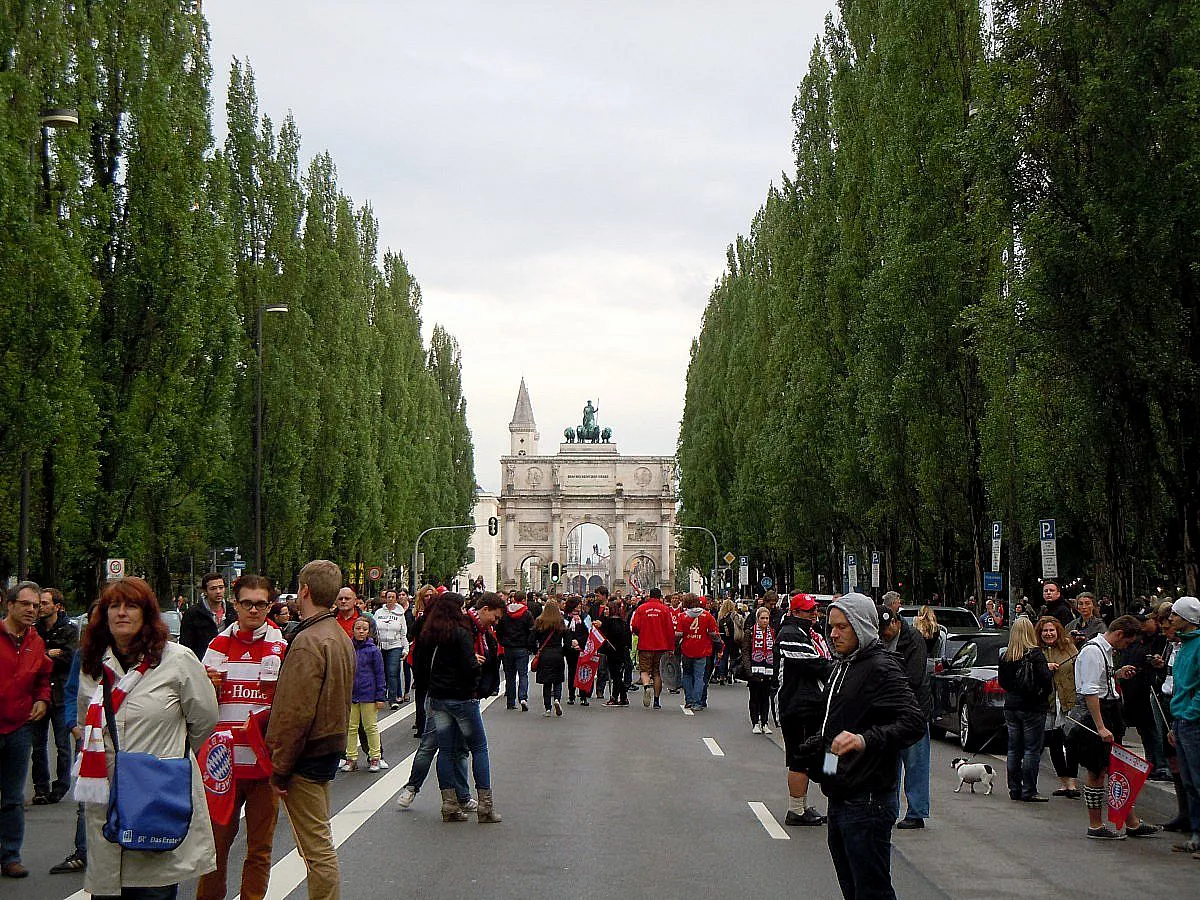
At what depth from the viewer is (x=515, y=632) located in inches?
874

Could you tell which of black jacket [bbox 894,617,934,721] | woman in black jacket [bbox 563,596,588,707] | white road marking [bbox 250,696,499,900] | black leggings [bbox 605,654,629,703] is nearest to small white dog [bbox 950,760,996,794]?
black jacket [bbox 894,617,934,721]

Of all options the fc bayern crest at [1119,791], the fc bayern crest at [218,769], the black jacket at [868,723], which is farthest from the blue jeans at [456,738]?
the black jacket at [868,723]

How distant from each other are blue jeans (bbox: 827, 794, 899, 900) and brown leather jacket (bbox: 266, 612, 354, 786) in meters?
2.51

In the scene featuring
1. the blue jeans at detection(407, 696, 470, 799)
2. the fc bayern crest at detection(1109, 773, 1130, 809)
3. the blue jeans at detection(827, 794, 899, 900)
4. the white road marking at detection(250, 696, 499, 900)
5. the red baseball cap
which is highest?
the red baseball cap

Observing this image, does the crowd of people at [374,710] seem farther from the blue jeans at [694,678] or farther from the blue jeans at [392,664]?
the blue jeans at [694,678]

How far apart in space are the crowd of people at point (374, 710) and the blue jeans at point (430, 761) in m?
0.02

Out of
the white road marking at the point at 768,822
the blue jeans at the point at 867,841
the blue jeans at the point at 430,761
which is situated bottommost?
the white road marking at the point at 768,822

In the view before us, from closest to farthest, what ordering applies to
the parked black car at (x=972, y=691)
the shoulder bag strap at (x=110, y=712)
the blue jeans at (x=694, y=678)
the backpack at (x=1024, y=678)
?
1. the shoulder bag strap at (x=110, y=712)
2. the backpack at (x=1024, y=678)
3. the parked black car at (x=972, y=691)
4. the blue jeans at (x=694, y=678)

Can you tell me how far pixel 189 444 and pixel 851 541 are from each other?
21.6m

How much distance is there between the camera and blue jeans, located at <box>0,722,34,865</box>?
905 cm

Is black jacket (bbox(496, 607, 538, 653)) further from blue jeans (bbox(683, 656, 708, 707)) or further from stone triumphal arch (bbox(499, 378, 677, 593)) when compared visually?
stone triumphal arch (bbox(499, 378, 677, 593))

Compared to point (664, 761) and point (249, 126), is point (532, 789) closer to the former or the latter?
point (664, 761)

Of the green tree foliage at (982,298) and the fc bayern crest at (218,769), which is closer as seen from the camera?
the fc bayern crest at (218,769)

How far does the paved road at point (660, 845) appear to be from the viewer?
8617 millimetres
